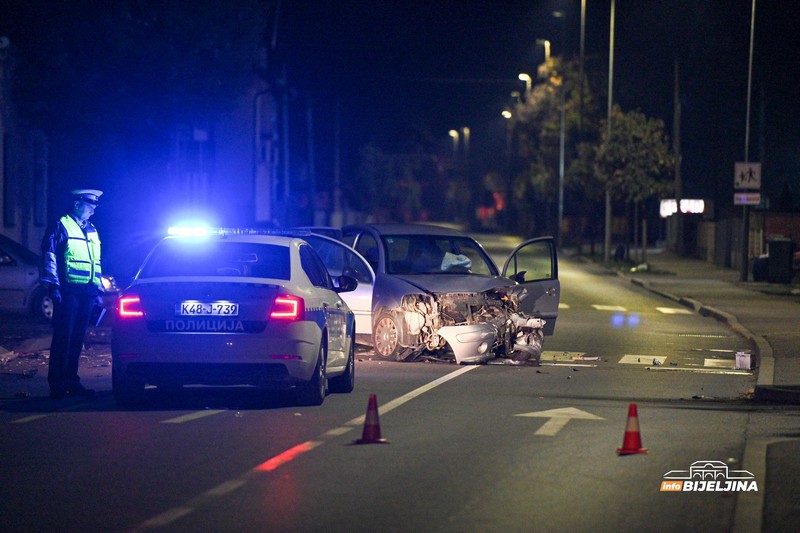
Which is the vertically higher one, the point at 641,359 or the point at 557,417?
the point at 557,417

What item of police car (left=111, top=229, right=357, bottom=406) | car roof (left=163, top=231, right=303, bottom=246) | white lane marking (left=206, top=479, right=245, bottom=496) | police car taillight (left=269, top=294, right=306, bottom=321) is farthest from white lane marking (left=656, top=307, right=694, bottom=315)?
white lane marking (left=206, top=479, right=245, bottom=496)

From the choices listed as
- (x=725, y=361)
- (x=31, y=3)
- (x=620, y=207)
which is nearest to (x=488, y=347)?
(x=725, y=361)

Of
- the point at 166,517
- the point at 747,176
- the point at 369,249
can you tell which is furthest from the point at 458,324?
the point at 747,176

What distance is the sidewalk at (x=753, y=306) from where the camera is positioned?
16297mm

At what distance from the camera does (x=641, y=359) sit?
19.5m

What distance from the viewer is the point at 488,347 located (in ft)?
58.6

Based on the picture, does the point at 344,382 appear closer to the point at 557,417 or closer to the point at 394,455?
the point at 557,417

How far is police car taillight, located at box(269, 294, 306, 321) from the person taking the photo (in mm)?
12750

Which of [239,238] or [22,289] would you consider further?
[22,289]

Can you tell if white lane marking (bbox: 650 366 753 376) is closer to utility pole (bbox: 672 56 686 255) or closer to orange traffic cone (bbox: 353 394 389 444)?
orange traffic cone (bbox: 353 394 389 444)

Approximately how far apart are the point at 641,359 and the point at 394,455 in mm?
9653

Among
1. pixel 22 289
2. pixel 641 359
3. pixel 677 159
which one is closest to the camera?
pixel 641 359

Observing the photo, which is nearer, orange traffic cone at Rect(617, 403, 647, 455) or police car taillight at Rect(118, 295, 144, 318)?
orange traffic cone at Rect(617, 403, 647, 455)

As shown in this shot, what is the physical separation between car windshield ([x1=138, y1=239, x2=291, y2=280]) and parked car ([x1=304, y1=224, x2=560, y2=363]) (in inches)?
176
